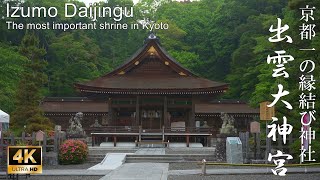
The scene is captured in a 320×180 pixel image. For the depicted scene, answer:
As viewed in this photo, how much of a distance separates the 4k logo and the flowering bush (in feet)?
28.2

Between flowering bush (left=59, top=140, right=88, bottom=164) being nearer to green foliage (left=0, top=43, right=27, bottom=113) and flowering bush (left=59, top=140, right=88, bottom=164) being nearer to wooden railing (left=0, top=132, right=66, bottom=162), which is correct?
wooden railing (left=0, top=132, right=66, bottom=162)

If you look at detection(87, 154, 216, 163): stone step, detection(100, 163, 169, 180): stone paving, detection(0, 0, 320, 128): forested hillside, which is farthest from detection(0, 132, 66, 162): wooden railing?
detection(0, 0, 320, 128): forested hillside

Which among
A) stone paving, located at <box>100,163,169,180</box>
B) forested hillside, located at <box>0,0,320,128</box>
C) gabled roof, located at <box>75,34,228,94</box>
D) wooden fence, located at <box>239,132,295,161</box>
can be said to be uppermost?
forested hillside, located at <box>0,0,320,128</box>

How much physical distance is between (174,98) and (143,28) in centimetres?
3668

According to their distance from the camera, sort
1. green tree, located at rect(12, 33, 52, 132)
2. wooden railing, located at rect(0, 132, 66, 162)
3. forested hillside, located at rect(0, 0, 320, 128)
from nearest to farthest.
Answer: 1. wooden railing, located at rect(0, 132, 66, 162)
2. green tree, located at rect(12, 33, 52, 132)
3. forested hillside, located at rect(0, 0, 320, 128)

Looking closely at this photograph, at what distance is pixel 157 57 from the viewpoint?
36750mm

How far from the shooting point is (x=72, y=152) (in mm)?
22016

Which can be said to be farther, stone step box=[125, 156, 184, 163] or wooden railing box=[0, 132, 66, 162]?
stone step box=[125, 156, 184, 163]

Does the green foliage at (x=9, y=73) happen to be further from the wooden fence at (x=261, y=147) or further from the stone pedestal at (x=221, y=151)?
the wooden fence at (x=261, y=147)

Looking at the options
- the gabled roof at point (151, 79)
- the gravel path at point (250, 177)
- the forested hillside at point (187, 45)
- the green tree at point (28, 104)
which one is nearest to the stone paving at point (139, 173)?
the gravel path at point (250, 177)

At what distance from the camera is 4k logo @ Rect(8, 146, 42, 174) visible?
42.7ft

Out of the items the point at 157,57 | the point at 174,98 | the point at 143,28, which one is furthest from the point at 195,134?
the point at 143,28

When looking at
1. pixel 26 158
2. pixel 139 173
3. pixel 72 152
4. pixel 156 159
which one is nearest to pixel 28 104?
pixel 72 152

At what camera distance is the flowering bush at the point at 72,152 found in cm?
2195
